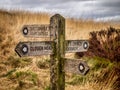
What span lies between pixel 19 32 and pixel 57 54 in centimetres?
628

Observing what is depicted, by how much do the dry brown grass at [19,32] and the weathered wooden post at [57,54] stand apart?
2181 millimetres

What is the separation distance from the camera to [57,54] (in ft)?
19.1

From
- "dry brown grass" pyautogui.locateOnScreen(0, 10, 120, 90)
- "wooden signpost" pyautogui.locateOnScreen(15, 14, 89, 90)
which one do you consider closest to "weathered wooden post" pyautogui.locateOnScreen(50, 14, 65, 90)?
"wooden signpost" pyautogui.locateOnScreen(15, 14, 89, 90)

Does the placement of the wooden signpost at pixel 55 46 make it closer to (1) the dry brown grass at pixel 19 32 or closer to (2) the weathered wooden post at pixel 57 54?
(2) the weathered wooden post at pixel 57 54

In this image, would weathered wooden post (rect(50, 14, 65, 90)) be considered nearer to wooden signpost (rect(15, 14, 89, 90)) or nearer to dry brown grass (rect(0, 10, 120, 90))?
wooden signpost (rect(15, 14, 89, 90))

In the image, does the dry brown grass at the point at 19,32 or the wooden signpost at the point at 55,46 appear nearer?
the wooden signpost at the point at 55,46

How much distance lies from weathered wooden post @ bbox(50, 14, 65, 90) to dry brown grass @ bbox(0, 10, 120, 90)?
2.18 metres

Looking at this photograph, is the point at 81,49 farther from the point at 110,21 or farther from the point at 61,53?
the point at 110,21

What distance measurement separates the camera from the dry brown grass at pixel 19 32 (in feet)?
27.6

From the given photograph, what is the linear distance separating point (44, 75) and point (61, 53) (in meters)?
3.05

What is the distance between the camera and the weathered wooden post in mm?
5836

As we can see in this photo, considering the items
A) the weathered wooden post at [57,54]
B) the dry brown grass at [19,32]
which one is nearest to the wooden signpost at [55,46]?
the weathered wooden post at [57,54]

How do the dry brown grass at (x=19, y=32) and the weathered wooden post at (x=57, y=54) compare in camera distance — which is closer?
the weathered wooden post at (x=57, y=54)

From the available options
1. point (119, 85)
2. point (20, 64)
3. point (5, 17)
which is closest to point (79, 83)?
point (119, 85)
